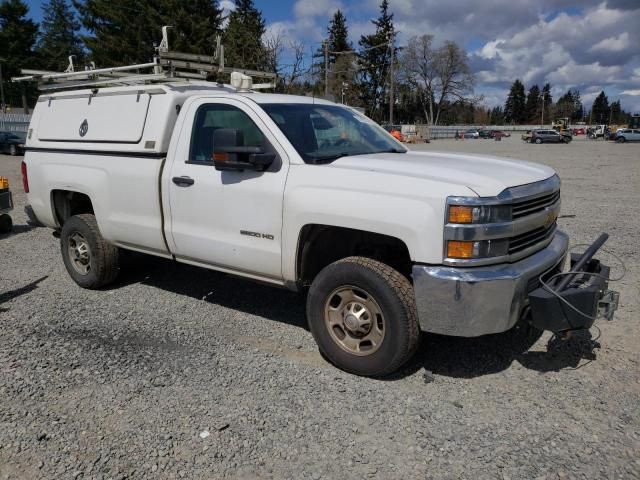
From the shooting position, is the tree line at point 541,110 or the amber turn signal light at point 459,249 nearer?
the amber turn signal light at point 459,249

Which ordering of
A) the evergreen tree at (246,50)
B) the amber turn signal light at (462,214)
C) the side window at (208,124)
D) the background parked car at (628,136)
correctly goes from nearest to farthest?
the amber turn signal light at (462,214) < the side window at (208,124) < the evergreen tree at (246,50) < the background parked car at (628,136)

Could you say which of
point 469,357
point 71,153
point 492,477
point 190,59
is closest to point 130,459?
point 492,477

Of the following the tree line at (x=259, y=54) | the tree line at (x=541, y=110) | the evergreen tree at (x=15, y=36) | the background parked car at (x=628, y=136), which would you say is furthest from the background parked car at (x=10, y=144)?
the tree line at (x=541, y=110)

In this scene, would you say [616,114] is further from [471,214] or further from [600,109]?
[471,214]

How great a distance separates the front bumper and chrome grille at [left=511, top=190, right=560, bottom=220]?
1.12 feet

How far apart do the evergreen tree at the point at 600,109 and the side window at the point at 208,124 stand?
142 m

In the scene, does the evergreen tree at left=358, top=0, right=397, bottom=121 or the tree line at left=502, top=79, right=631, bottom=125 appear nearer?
the evergreen tree at left=358, top=0, right=397, bottom=121

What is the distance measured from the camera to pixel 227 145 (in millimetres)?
3855

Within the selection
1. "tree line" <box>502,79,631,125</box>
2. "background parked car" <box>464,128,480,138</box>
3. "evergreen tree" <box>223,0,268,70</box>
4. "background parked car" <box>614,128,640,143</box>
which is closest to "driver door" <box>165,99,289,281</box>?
"evergreen tree" <box>223,0,268,70</box>

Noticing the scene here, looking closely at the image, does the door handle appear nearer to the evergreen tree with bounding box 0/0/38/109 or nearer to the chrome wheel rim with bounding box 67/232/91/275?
the chrome wheel rim with bounding box 67/232/91/275

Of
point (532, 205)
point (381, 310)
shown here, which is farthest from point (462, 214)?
point (381, 310)

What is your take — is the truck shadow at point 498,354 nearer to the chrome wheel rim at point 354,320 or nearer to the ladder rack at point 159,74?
the chrome wheel rim at point 354,320

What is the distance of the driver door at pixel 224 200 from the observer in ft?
13.1

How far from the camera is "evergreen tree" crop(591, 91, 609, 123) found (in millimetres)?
129375
